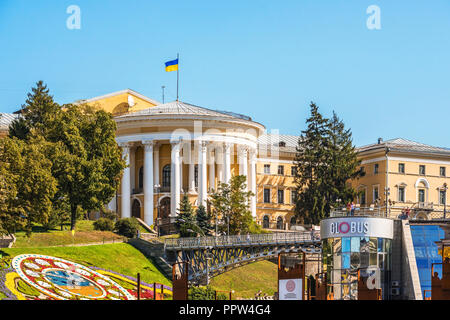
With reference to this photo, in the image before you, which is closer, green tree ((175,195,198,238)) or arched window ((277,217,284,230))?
green tree ((175,195,198,238))

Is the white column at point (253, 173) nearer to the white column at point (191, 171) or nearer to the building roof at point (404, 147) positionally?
the white column at point (191, 171)

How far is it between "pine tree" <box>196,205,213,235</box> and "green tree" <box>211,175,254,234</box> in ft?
3.70

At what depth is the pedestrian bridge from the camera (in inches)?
3179

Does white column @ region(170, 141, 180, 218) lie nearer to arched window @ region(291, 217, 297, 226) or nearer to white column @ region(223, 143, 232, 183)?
white column @ region(223, 143, 232, 183)

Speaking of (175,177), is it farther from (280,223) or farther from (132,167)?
(280,223)

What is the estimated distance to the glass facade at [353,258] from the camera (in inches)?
2402

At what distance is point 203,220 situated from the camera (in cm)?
9312

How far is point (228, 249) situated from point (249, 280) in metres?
4.62

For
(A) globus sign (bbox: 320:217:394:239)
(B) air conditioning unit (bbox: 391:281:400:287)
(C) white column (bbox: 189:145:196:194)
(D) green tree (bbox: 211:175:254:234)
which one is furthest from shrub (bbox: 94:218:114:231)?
(B) air conditioning unit (bbox: 391:281:400:287)

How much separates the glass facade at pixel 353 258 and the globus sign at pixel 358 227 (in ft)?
0.99

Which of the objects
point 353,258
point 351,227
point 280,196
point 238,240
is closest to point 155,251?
point 238,240

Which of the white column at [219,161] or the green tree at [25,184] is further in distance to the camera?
the white column at [219,161]

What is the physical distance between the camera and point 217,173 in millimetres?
107500

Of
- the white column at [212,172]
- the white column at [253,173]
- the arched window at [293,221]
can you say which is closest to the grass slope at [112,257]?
the white column at [212,172]
